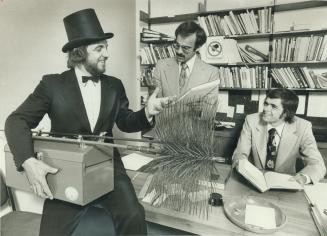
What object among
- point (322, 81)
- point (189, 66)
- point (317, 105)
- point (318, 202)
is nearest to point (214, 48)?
point (189, 66)

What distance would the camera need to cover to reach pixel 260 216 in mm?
807

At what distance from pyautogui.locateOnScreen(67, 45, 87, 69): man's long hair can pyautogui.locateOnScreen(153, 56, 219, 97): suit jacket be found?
1.22 ft

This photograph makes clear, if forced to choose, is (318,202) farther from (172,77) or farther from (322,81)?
(322,81)

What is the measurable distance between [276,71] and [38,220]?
2.43 meters

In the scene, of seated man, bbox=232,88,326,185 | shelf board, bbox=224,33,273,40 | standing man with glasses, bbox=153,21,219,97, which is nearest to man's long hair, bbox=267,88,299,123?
seated man, bbox=232,88,326,185

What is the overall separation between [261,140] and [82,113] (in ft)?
4.13

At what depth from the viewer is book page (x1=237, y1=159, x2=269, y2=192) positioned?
1037 millimetres

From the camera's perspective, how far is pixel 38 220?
1096 mm

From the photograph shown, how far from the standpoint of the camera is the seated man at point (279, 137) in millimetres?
1640

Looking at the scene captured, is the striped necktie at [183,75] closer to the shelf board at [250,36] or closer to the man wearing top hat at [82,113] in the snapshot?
the man wearing top hat at [82,113]

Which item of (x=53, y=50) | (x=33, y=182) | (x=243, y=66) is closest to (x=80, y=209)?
(x=33, y=182)

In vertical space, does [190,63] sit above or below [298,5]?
below

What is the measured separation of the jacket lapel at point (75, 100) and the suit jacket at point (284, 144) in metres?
1.00

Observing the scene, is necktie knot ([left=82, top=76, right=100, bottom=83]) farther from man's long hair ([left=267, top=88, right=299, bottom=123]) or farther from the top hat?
man's long hair ([left=267, top=88, right=299, bottom=123])
